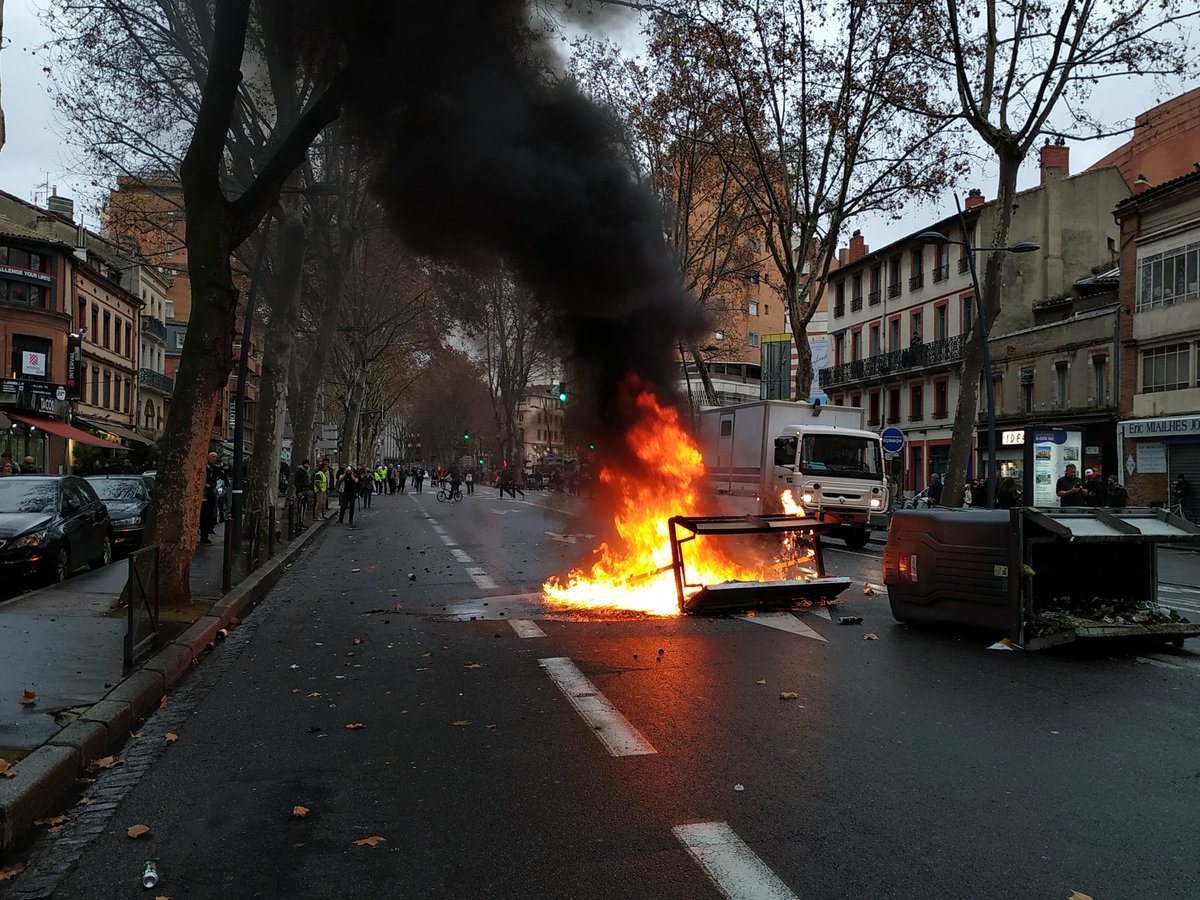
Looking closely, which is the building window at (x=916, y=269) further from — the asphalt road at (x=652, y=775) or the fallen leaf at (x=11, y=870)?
the fallen leaf at (x=11, y=870)

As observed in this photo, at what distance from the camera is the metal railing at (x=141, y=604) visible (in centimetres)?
646

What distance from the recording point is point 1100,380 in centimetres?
3136

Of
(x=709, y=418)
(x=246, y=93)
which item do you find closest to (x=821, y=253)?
(x=709, y=418)

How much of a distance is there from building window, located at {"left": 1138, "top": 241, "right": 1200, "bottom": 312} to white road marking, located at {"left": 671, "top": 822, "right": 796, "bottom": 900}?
2789cm

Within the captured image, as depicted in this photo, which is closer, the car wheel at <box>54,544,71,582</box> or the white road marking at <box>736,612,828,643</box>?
the white road marking at <box>736,612,828,643</box>

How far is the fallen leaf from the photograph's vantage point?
3.43 meters

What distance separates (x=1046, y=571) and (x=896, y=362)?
38.5m

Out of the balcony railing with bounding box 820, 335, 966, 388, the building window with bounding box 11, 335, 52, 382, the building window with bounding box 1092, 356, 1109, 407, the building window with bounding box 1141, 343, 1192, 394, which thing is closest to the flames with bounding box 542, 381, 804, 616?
the building window with bounding box 1141, 343, 1192, 394

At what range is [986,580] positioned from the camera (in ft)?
25.2

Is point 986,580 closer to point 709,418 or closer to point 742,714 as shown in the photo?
point 742,714

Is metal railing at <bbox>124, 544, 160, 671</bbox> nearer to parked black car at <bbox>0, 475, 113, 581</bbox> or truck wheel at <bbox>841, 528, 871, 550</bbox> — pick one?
parked black car at <bbox>0, 475, 113, 581</bbox>

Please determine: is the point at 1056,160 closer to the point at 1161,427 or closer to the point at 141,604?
the point at 1161,427

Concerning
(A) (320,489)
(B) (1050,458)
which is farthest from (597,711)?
(B) (1050,458)

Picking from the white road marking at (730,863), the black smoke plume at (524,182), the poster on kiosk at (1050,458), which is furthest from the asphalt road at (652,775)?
the poster on kiosk at (1050,458)
